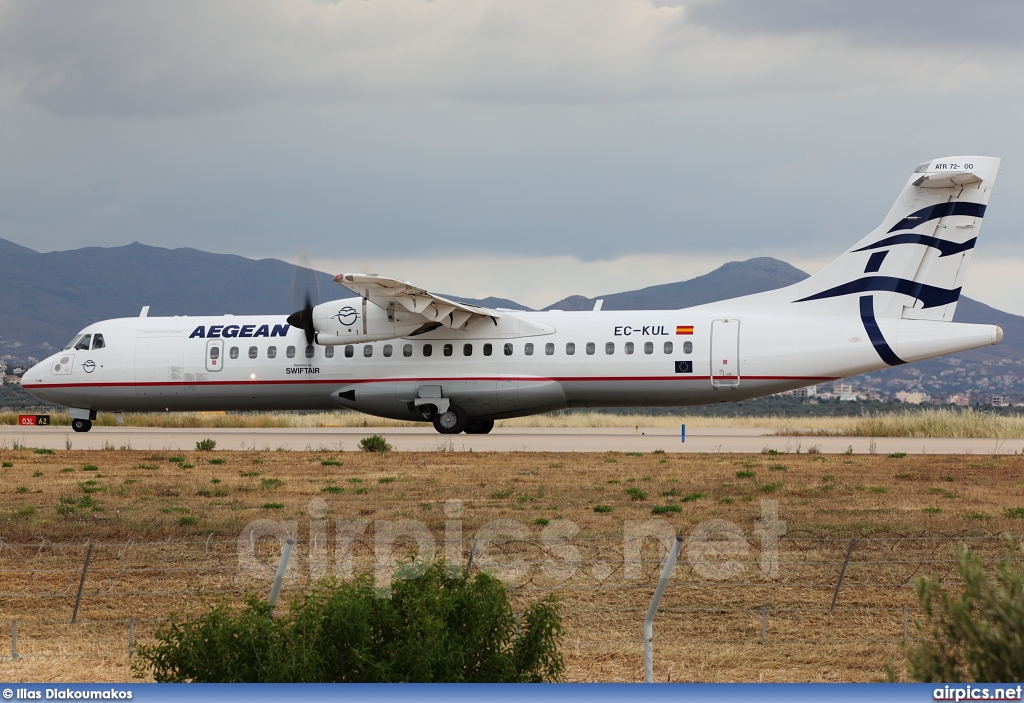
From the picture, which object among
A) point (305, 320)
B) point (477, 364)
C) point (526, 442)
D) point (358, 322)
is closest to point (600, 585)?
point (358, 322)

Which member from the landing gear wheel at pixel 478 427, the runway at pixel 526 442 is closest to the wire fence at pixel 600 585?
the runway at pixel 526 442

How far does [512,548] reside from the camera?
15859 mm

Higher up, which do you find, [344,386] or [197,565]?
[344,386]

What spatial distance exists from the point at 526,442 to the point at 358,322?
609cm

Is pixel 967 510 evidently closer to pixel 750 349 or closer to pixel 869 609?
pixel 869 609

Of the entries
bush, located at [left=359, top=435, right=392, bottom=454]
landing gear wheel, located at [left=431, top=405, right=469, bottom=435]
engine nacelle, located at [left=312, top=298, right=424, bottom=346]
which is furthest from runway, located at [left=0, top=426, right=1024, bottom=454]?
engine nacelle, located at [left=312, top=298, right=424, bottom=346]

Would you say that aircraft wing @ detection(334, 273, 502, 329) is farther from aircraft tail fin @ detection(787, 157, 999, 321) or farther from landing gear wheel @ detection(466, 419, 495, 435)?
aircraft tail fin @ detection(787, 157, 999, 321)

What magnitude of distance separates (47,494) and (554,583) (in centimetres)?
1205

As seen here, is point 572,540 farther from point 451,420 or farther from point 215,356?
point 215,356

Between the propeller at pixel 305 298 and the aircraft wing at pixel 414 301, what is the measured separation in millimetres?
1846

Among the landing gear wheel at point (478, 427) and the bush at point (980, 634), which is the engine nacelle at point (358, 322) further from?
the bush at point (980, 634)

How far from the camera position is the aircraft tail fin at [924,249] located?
30.9m

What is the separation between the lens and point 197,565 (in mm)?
15031

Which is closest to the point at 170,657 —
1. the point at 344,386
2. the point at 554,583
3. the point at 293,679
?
the point at 293,679
